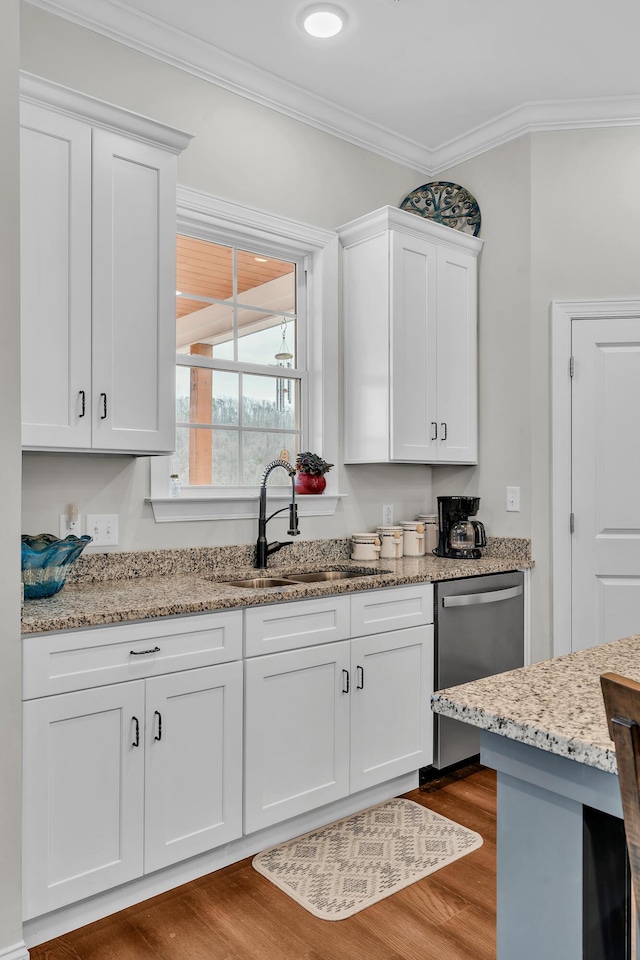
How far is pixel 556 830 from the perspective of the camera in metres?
0.99

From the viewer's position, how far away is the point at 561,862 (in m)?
0.98

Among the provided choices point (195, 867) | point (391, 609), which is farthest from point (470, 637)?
point (195, 867)

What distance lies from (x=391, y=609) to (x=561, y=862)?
5.71 ft

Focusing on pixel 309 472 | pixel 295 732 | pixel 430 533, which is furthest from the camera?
pixel 430 533

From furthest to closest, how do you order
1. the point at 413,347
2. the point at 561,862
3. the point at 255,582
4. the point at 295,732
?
the point at 413,347 < the point at 255,582 < the point at 295,732 < the point at 561,862

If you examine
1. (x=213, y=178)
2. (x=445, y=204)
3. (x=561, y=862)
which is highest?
(x=445, y=204)

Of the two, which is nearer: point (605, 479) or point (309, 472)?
point (309, 472)

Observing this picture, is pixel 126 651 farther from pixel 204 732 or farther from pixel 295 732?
pixel 295 732

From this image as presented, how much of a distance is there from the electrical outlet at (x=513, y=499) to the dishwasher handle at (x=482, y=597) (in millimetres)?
386

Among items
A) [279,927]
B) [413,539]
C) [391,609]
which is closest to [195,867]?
[279,927]

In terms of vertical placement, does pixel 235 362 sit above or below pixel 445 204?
below

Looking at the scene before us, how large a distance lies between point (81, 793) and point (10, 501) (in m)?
0.83

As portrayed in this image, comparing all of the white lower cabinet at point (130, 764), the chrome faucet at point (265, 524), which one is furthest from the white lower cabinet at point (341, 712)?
the chrome faucet at point (265, 524)

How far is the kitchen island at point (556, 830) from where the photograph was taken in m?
0.95
